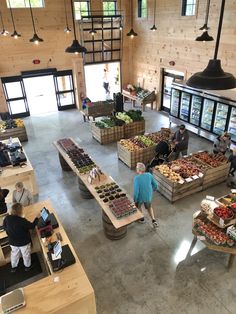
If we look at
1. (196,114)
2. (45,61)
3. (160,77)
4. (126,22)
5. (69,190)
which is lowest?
(69,190)

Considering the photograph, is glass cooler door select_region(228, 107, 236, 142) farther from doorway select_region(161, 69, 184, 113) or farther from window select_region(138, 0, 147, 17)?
window select_region(138, 0, 147, 17)

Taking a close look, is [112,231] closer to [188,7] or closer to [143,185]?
[143,185]

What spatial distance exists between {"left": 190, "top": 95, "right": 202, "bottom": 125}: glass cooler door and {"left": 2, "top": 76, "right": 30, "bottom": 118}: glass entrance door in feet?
27.2

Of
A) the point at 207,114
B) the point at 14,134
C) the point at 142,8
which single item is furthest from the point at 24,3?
the point at 207,114

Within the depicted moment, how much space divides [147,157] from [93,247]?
3.95m

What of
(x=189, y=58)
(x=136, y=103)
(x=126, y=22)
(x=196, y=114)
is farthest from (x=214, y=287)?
(x=126, y=22)

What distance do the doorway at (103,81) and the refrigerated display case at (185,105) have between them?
557 centimetres

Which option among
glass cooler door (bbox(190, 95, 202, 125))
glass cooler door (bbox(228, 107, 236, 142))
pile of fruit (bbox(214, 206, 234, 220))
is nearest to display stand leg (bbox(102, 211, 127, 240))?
pile of fruit (bbox(214, 206, 234, 220))

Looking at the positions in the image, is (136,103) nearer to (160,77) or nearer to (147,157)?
(160,77)

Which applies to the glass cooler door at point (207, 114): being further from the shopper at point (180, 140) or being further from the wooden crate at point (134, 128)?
the wooden crate at point (134, 128)

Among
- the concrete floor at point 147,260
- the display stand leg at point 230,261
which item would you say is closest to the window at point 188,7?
the concrete floor at point 147,260

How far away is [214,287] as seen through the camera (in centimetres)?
478

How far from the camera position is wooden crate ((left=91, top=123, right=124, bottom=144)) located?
10.2 m

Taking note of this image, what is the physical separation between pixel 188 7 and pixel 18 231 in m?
10.7
